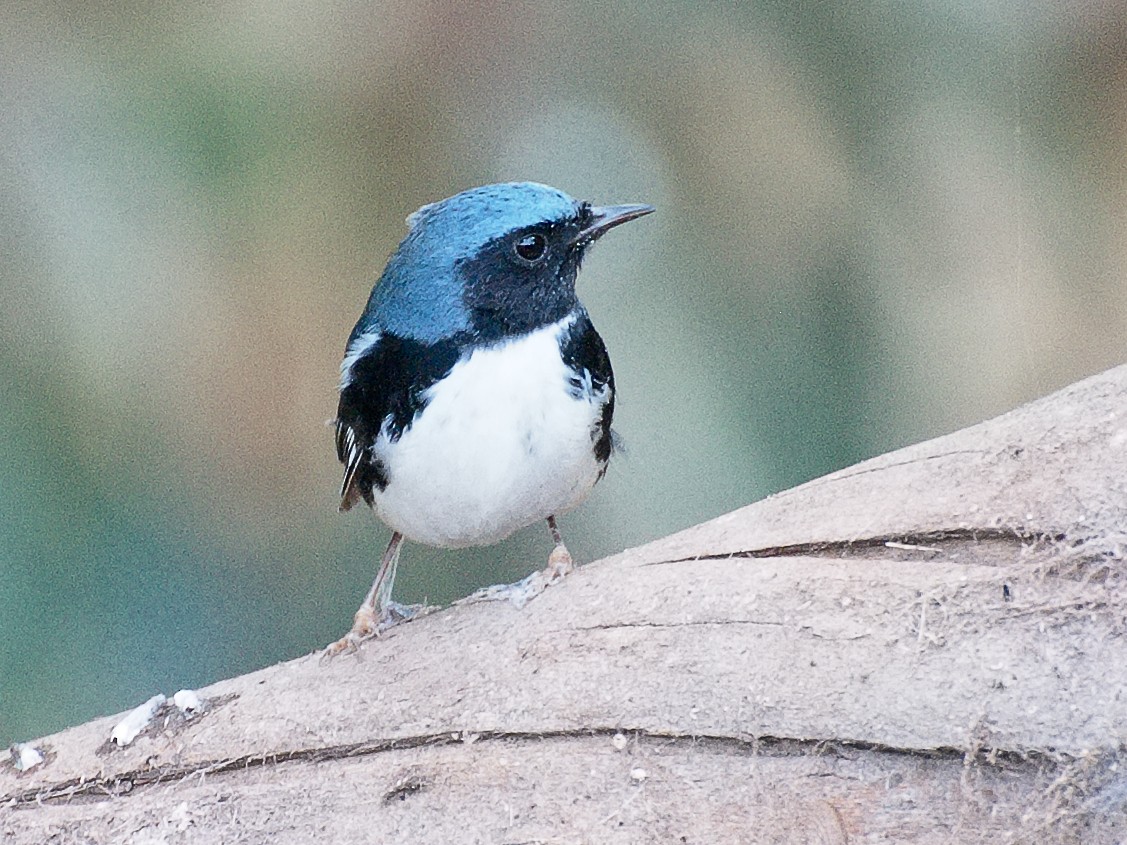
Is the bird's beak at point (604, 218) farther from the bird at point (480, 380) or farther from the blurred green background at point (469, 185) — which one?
the blurred green background at point (469, 185)

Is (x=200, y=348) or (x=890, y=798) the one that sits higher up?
(x=200, y=348)

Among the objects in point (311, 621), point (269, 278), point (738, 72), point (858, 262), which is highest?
point (738, 72)

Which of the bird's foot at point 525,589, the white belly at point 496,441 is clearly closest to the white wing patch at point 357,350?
the white belly at point 496,441

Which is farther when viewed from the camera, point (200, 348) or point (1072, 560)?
point (200, 348)

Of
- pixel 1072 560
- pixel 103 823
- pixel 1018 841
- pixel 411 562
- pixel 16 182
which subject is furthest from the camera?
pixel 411 562

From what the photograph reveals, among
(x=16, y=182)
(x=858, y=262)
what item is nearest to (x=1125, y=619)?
(x=858, y=262)

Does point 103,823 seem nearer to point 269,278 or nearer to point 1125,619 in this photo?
point 1125,619

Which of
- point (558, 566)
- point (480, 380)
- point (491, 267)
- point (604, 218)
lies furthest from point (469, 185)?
point (558, 566)
